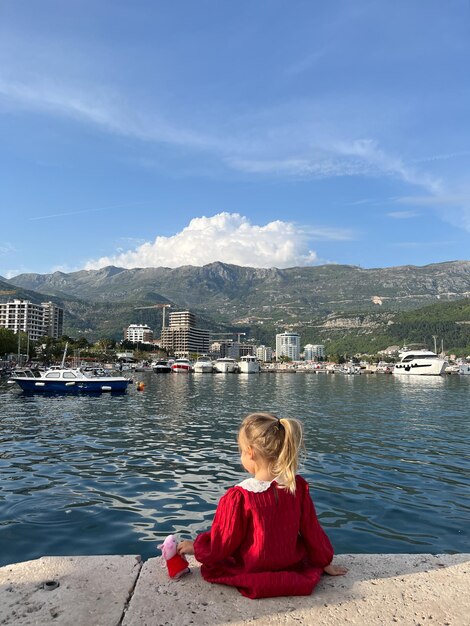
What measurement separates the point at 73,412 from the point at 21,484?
19263 millimetres

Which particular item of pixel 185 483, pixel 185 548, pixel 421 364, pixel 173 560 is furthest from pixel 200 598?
pixel 421 364

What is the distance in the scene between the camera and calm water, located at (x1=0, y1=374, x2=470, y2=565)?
8.44m

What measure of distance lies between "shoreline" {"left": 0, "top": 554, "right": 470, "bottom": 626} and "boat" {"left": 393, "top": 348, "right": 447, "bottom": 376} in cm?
13268

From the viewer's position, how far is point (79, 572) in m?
4.62

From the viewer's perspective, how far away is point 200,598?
4.14m

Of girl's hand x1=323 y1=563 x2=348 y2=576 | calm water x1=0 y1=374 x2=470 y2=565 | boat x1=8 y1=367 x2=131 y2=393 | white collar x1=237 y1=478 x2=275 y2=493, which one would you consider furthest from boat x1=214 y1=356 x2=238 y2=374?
white collar x1=237 y1=478 x2=275 y2=493

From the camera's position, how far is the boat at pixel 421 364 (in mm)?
128000

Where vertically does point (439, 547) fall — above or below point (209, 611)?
below

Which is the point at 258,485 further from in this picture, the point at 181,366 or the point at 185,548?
the point at 181,366

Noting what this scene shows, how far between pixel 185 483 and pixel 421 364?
130 meters

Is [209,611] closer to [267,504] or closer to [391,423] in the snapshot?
[267,504]

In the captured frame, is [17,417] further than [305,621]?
Yes

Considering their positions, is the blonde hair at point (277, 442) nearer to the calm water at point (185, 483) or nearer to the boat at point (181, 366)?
the calm water at point (185, 483)

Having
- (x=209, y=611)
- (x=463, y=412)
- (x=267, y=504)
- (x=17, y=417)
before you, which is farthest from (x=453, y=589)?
(x=463, y=412)
